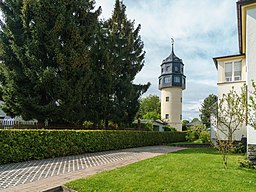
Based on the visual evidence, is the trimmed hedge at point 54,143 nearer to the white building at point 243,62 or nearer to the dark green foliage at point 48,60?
the dark green foliage at point 48,60

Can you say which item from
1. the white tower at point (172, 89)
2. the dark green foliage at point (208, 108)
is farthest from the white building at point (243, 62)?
the white tower at point (172, 89)

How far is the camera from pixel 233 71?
17.7m

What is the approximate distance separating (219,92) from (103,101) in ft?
30.9

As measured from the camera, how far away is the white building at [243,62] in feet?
33.5

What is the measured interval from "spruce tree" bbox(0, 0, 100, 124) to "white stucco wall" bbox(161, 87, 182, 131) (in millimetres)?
29135

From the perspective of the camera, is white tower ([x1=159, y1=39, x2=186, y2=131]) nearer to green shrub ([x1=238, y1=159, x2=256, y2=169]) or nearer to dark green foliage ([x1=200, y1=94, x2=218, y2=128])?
dark green foliage ([x1=200, y1=94, x2=218, y2=128])

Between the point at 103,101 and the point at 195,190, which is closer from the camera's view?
the point at 195,190

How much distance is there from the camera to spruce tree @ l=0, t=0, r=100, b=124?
1384 centimetres

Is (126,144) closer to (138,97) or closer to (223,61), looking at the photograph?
(138,97)

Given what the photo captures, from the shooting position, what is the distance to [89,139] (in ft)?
46.0

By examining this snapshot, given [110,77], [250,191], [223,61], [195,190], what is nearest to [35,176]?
[195,190]

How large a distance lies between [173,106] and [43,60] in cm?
3166

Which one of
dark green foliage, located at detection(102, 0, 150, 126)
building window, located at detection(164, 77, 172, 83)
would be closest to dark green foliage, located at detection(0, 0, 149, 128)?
dark green foliage, located at detection(102, 0, 150, 126)

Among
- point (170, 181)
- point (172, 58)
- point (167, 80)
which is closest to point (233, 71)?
point (170, 181)
